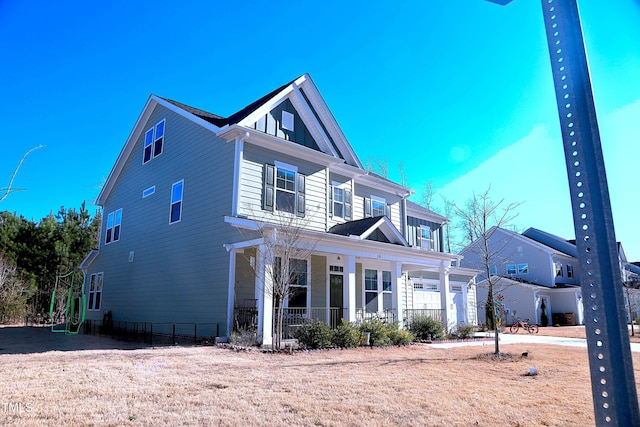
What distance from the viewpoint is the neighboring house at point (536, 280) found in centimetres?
3100

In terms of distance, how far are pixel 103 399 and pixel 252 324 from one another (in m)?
6.87

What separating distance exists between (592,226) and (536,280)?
36747mm

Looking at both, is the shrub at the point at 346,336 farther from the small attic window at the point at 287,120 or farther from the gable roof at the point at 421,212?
the gable roof at the point at 421,212

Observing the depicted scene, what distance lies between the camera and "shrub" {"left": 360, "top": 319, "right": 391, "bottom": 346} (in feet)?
41.3

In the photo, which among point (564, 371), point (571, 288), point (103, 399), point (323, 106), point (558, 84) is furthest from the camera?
point (571, 288)

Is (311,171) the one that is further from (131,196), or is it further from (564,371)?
(564,371)

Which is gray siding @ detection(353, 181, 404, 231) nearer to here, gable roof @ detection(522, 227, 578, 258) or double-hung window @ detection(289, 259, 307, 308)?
double-hung window @ detection(289, 259, 307, 308)

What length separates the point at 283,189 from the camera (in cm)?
1493

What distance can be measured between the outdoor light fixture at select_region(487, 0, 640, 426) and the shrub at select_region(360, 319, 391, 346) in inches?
453

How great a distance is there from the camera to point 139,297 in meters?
17.3

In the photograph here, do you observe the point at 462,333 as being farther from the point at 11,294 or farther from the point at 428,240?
the point at 11,294

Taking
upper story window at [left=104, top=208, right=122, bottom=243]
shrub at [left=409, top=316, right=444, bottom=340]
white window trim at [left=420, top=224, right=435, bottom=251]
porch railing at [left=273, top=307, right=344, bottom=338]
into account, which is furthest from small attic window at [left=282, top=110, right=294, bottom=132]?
white window trim at [left=420, top=224, right=435, bottom=251]

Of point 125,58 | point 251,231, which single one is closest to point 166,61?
point 125,58

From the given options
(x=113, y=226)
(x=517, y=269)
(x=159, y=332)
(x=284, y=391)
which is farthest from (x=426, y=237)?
(x=284, y=391)
